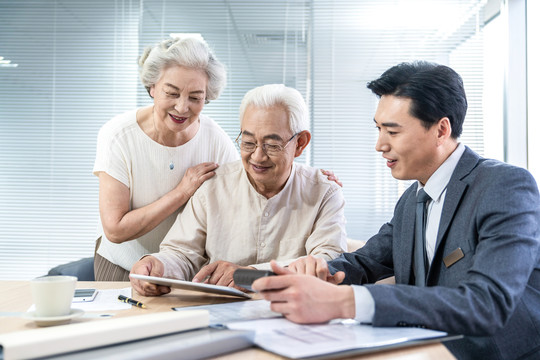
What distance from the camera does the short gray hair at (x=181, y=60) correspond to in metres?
2.14

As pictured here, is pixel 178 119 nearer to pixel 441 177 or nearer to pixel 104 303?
pixel 104 303

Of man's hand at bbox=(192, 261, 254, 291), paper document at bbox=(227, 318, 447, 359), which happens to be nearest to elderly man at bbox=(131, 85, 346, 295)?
man's hand at bbox=(192, 261, 254, 291)

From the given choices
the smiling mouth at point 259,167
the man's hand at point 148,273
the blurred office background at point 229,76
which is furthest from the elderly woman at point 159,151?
the blurred office background at point 229,76

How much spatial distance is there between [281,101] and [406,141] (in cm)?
55

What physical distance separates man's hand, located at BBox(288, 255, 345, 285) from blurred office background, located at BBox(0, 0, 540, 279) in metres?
2.73

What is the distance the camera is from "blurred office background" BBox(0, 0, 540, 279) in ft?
13.6

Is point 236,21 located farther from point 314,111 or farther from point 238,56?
point 314,111

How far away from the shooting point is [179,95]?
7.06 ft

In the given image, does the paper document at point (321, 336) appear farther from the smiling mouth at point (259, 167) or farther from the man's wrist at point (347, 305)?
the smiling mouth at point (259, 167)

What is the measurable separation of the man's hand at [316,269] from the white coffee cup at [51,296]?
1.99 feet

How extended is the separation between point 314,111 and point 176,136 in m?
2.11

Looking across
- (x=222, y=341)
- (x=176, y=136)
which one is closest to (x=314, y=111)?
(x=176, y=136)

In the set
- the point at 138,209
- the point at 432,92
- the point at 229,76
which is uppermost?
the point at 229,76

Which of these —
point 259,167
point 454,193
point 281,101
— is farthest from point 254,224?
point 454,193
